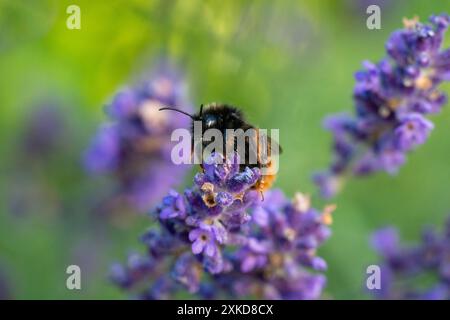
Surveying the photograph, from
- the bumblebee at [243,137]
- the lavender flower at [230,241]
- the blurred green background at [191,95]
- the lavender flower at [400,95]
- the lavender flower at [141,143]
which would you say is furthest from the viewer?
the blurred green background at [191,95]

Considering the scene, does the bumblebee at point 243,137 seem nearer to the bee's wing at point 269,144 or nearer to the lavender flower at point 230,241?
the bee's wing at point 269,144

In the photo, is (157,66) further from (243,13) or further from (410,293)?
(410,293)

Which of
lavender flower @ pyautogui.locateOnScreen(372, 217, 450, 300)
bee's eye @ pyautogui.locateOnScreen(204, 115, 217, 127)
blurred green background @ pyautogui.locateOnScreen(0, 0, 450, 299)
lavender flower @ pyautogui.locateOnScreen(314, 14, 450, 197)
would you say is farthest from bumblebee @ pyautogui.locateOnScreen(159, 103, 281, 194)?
blurred green background @ pyautogui.locateOnScreen(0, 0, 450, 299)

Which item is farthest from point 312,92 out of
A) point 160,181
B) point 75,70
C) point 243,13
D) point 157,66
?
point 75,70

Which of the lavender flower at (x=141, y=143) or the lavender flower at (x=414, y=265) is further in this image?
the lavender flower at (x=141, y=143)

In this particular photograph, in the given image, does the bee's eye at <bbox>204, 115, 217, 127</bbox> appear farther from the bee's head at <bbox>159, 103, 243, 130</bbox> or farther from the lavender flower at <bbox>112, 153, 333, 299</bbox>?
the lavender flower at <bbox>112, 153, 333, 299</bbox>

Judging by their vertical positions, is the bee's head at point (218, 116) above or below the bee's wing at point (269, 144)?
above

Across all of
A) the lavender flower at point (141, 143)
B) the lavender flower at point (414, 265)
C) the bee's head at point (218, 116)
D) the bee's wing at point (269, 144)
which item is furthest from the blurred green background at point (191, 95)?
the bee's head at point (218, 116)
